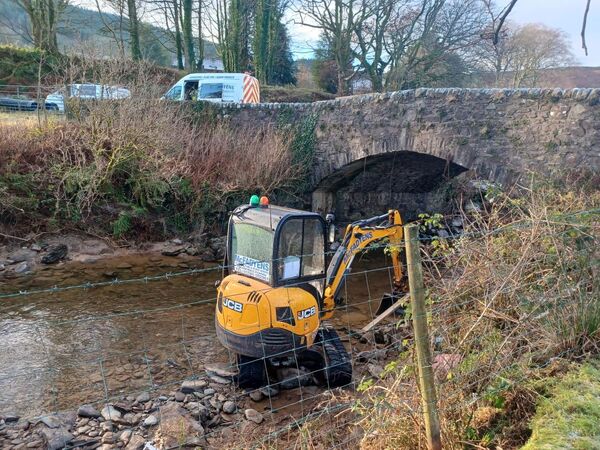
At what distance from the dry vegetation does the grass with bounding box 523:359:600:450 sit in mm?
81

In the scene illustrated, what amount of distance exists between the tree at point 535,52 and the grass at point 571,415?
2203 cm

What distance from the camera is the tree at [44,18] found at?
1894 cm

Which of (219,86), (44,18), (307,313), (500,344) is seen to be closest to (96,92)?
(219,86)

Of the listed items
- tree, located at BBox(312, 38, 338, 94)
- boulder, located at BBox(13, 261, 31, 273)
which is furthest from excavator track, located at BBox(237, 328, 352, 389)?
tree, located at BBox(312, 38, 338, 94)

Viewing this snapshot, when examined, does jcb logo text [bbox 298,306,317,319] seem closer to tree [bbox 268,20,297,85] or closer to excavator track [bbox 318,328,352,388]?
excavator track [bbox 318,328,352,388]

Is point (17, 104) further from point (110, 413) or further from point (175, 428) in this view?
point (175, 428)

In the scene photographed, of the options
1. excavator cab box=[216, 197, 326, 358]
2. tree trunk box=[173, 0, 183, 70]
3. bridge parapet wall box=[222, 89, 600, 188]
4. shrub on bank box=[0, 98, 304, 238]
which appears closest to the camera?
excavator cab box=[216, 197, 326, 358]

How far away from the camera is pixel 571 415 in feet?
8.55

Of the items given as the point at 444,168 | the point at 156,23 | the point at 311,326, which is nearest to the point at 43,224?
the point at 311,326

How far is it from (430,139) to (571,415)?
8.29 metres

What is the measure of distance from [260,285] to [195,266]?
18.8 ft

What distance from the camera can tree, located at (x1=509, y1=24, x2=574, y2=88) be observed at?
72.0 ft

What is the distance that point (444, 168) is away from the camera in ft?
43.1

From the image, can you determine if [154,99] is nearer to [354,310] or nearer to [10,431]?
[354,310]
